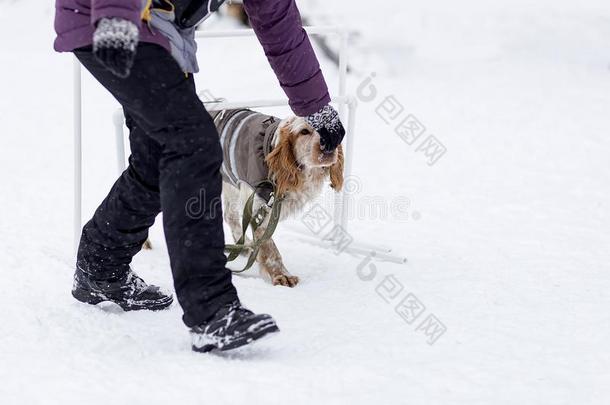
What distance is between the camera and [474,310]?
8.86 feet

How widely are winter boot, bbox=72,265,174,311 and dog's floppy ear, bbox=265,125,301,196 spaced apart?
69 cm

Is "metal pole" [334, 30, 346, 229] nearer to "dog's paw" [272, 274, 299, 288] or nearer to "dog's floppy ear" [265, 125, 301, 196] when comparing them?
"dog's floppy ear" [265, 125, 301, 196]

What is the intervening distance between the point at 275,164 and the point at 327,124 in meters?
0.44

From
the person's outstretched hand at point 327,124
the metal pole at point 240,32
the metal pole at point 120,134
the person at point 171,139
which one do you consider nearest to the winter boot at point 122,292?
the person at point 171,139

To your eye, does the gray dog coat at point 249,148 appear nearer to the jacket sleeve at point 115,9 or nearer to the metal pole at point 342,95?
the metal pole at point 342,95

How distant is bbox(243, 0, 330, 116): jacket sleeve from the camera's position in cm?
238

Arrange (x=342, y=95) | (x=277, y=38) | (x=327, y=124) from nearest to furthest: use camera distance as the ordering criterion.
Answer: (x=277, y=38) → (x=327, y=124) → (x=342, y=95)

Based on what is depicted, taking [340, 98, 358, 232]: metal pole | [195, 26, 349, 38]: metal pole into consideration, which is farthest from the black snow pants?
[340, 98, 358, 232]: metal pole

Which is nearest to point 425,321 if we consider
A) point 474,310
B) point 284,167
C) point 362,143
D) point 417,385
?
point 474,310

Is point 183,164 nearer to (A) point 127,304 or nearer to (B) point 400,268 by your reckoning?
(A) point 127,304

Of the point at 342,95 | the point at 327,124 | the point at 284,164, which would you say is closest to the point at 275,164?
the point at 284,164

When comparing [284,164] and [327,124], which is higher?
[327,124]

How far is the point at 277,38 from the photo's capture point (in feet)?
7.98

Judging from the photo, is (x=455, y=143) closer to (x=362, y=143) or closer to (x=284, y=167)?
(x=362, y=143)
